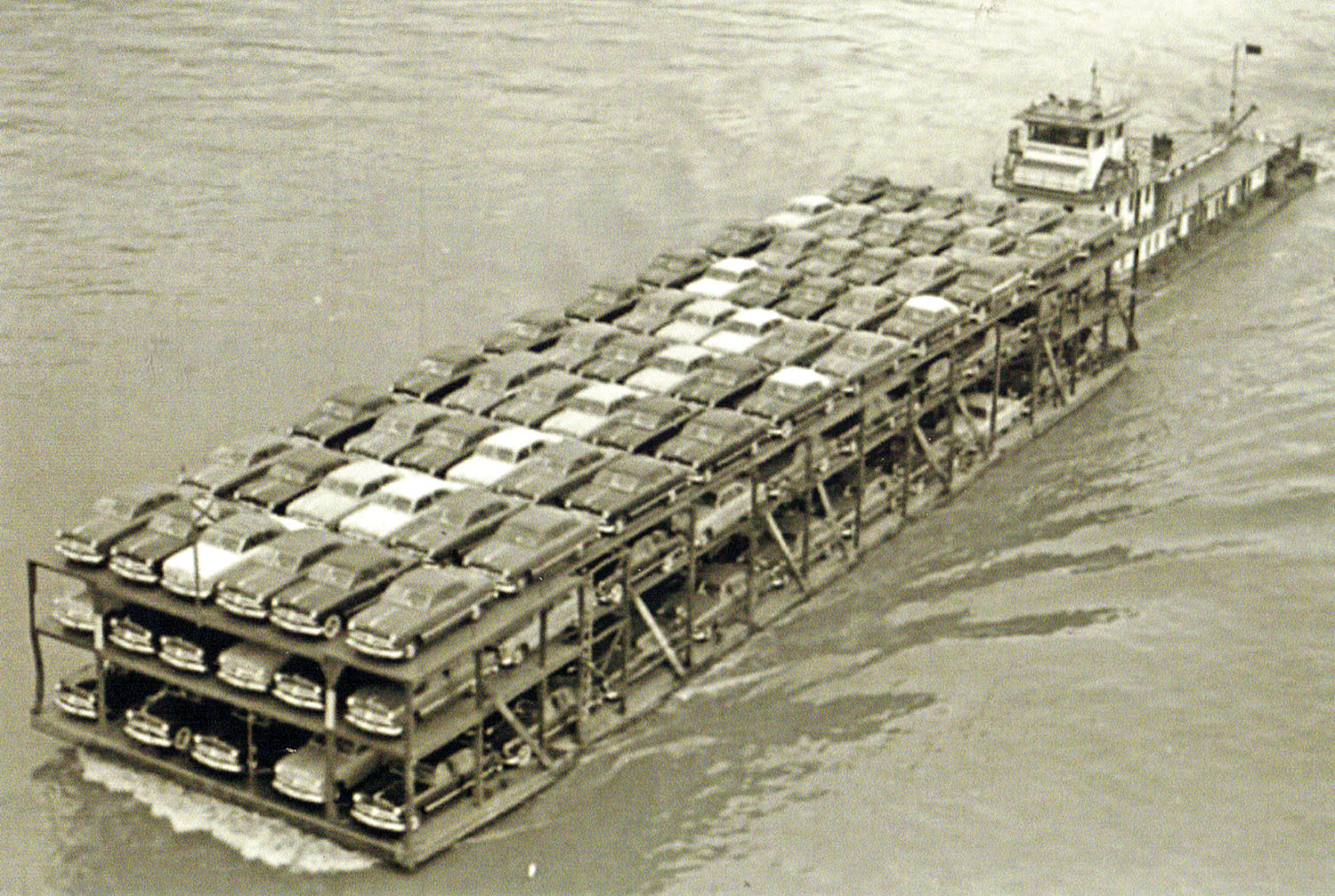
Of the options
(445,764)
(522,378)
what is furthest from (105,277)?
(445,764)

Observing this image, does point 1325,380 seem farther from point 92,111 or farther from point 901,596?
point 92,111

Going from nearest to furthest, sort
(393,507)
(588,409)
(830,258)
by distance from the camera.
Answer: (393,507), (588,409), (830,258)

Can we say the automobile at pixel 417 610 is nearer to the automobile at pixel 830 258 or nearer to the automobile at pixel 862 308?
the automobile at pixel 862 308

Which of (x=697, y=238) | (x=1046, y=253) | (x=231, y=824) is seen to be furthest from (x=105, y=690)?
(x=697, y=238)

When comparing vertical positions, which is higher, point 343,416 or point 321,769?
point 343,416

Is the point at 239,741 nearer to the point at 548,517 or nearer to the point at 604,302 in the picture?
the point at 548,517

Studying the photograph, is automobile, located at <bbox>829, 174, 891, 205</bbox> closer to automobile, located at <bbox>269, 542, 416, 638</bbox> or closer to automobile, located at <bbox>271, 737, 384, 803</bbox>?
automobile, located at <bbox>269, 542, 416, 638</bbox>

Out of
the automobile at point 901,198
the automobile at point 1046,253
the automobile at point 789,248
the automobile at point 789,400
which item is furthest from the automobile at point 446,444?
the automobile at point 901,198

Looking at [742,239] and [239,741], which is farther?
[742,239]
